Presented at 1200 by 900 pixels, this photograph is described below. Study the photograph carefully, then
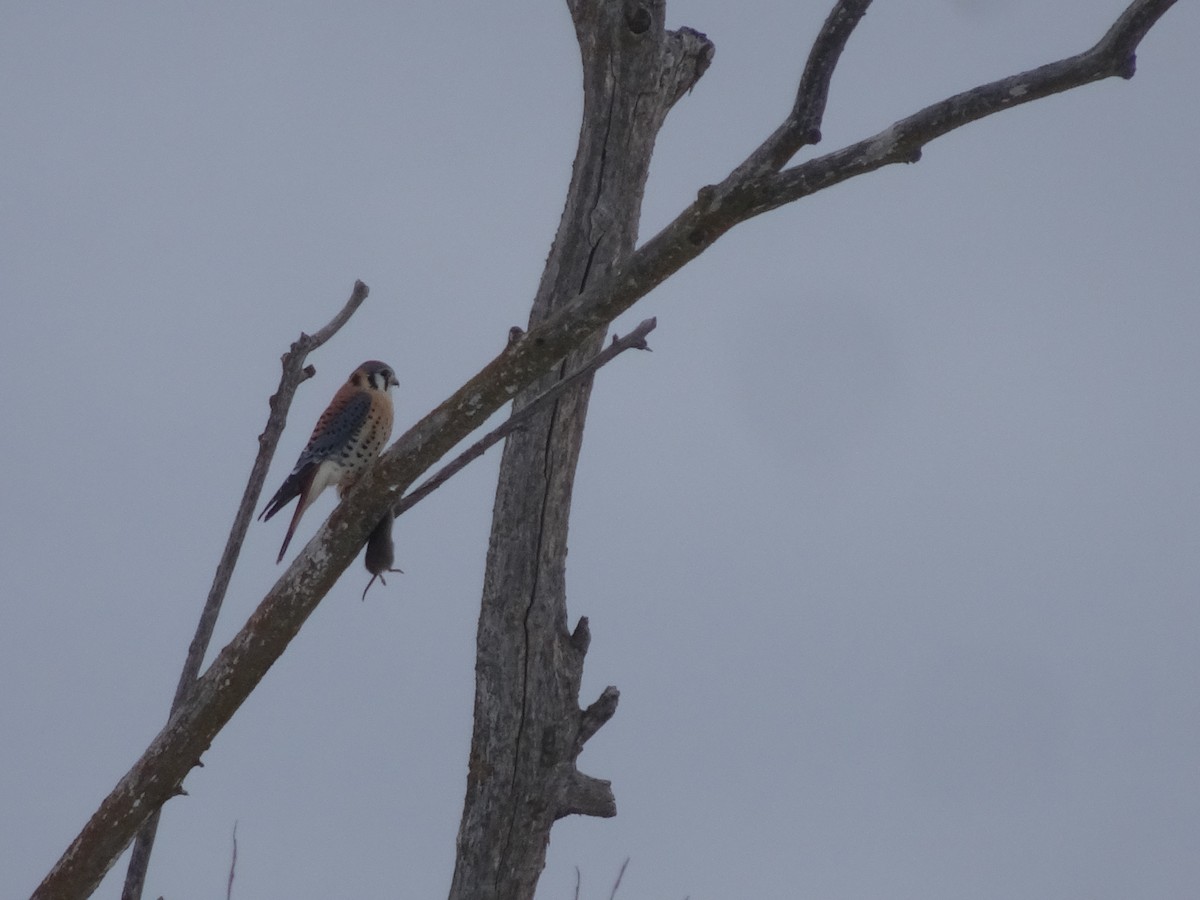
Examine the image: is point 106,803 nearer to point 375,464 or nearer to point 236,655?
point 236,655

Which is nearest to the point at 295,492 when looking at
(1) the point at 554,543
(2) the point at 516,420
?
(1) the point at 554,543

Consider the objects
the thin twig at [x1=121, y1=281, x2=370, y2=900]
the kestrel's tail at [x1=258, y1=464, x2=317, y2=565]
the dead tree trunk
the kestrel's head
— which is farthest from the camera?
the kestrel's head

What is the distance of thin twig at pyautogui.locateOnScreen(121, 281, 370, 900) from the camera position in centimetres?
344


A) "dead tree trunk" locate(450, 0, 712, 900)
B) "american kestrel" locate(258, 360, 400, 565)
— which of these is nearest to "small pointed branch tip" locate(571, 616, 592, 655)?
"dead tree trunk" locate(450, 0, 712, 900)

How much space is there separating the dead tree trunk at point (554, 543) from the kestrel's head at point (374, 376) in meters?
1.72

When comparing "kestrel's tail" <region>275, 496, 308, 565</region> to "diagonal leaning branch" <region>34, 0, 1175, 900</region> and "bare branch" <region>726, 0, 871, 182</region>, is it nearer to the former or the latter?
"diagonal leaning branch" <region>34, 0, 1175, 900</region>

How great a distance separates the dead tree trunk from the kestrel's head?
1.72 meters

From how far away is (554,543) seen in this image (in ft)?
14.6

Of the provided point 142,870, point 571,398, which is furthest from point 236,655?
point 571,398

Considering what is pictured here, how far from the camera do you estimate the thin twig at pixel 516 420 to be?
10.1ft

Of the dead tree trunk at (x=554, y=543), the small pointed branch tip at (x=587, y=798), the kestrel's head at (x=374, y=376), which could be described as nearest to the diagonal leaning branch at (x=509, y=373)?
the dead tree trunk at (x=554, y=543)

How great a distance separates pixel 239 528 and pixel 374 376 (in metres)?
2.64

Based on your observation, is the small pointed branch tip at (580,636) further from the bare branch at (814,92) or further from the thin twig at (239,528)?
the bare branch at (814,92)

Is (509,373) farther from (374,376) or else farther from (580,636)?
(374,376)
